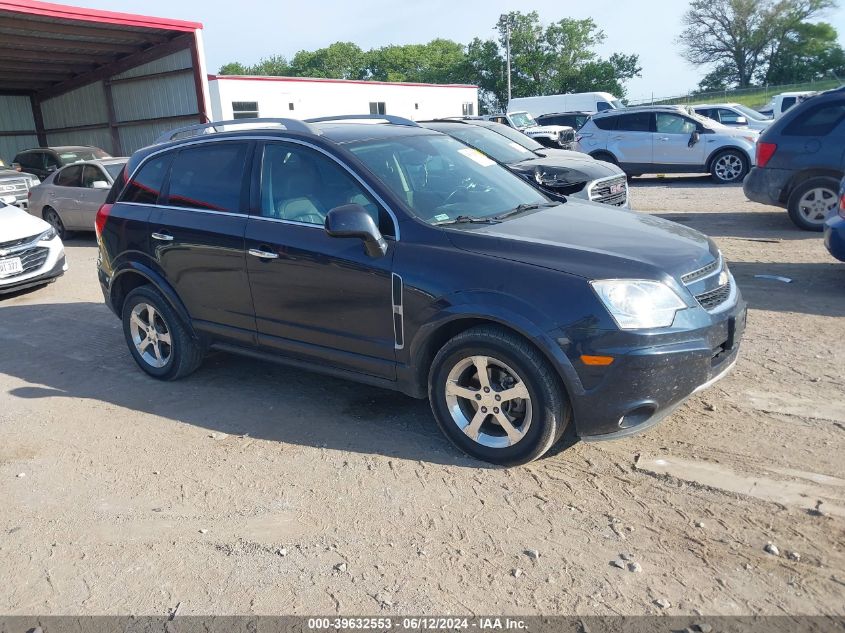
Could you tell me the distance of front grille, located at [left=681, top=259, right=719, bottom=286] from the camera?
3.86 m

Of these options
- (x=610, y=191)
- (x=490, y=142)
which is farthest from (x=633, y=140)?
(x=610, y=191)

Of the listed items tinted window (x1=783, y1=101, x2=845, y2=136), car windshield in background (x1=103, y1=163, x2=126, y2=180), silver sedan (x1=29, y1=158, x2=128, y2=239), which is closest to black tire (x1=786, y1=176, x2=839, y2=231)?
tinted window (x1=783, y1=101, x2=845, y2=136)

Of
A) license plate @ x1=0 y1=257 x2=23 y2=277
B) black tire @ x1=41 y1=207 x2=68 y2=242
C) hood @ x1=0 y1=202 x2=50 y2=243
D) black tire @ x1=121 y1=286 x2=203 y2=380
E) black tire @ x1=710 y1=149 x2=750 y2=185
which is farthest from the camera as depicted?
black tire @ x1=710 y1=149 x2=750 y2=185

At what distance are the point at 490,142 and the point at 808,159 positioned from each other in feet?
13.9

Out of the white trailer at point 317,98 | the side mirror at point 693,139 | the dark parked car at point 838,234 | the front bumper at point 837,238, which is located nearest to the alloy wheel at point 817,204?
the dark parked car at point 838,234

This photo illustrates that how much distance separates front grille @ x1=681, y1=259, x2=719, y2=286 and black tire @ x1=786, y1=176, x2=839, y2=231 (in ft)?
22.1

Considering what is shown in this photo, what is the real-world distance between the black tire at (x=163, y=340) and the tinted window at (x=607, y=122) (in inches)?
568

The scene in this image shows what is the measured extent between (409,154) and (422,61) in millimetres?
76681

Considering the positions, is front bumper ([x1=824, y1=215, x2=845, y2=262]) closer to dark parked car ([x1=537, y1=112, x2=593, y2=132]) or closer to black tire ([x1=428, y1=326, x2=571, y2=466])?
black tire ([x1=428, y1=326, x2=571, y2=466])

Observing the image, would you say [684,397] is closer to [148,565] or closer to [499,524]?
[499,524]

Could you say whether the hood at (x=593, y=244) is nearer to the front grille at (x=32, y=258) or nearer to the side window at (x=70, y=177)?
the front grille at (x=32, y=258)

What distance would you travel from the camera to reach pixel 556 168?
9656mm

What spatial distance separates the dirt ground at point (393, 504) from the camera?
3.07 meters

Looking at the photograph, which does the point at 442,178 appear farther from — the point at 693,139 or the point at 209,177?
the point at 693,139
